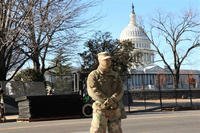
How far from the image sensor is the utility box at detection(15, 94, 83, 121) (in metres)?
27.0

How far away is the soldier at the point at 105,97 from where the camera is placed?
8.41m

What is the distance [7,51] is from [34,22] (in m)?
4.15

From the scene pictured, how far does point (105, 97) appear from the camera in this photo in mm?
8484

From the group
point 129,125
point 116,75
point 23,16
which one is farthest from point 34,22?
point 116,75

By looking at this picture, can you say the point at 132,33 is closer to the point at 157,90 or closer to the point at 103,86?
the point at 157,90

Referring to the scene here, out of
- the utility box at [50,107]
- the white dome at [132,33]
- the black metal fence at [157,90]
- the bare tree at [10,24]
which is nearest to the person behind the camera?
the utility box at [50,107]

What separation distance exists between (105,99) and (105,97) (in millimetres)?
48

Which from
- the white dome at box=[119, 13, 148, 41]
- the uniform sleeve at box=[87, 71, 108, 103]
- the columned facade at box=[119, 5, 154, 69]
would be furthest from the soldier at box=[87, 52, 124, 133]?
the white dome at box=[119, 13, 148, 41]

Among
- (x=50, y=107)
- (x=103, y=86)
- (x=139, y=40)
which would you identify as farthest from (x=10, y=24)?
(x=139, y=40)

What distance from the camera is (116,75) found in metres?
8.63

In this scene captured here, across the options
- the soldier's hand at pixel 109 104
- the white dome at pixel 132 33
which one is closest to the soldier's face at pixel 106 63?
the soldier's hand at pixel 109 104

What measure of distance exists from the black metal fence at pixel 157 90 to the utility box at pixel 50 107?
9289mm

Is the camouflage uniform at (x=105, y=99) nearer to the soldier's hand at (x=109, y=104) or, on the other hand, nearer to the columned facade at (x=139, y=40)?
the soldier's hand at (x=109, y=104)

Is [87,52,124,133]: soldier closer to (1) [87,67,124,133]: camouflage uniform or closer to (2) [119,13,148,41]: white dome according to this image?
(1) [87,67,124,133]: camouflage uniform
